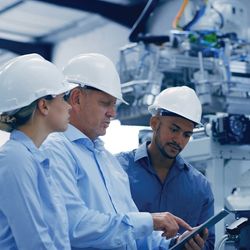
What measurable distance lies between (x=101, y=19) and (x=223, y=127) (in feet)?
13.0

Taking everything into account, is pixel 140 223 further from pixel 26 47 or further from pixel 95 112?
pixel 26 47

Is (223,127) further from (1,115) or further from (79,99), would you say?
(1,115)

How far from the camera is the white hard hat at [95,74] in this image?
2.51 meters

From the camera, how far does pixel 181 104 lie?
3176 mm

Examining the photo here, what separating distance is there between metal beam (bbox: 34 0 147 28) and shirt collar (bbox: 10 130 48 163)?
18.0 feet

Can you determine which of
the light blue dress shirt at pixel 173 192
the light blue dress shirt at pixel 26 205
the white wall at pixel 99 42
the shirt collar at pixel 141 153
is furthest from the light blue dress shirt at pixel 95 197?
the white wall at pixel 99 42

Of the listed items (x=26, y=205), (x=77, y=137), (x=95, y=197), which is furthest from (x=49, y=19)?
(x=26, y=205)

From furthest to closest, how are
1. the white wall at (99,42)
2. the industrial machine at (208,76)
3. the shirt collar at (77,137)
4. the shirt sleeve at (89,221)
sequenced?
the white wall at (99,42) → the industrial machine at (208,76) → the shirt collar at (77,137) → the shirt sleeve at (89,221)

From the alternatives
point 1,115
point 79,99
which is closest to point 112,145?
point 79,99

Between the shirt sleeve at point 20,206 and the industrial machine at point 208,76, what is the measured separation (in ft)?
7.66

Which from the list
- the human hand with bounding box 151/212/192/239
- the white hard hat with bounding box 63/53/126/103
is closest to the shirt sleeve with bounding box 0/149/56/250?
the human hand with bounding box 151/212/192/239

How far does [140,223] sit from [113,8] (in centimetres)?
555

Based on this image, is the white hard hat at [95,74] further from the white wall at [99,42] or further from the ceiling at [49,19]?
the white wall at [99,42]

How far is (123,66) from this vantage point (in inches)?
203
